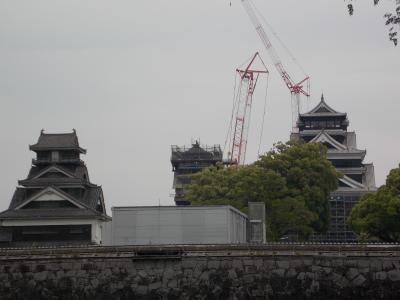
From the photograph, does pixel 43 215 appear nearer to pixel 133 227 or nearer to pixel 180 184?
pixel 133 227

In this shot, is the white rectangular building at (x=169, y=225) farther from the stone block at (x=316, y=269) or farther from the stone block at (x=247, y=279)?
the stone block at (x=316, y=269)

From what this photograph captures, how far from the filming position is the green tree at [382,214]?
5147cm

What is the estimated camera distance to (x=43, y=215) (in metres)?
60.7

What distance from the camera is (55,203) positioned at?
204 feet

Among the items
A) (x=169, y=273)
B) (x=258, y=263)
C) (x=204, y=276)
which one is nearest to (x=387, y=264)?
(x=258, y=263)

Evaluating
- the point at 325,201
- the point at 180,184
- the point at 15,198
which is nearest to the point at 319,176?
the point at 325,201

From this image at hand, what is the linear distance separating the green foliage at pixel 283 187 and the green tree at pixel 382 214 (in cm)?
499

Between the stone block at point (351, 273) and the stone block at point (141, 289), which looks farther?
the stone block at point (141, 289)

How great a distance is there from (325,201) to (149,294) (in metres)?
30.3

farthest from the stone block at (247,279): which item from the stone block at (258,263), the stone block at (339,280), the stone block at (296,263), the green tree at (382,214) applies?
the green tree at (382,214)

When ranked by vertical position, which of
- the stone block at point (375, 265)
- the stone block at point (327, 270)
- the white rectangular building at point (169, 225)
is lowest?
the stone block at point (327, 270)

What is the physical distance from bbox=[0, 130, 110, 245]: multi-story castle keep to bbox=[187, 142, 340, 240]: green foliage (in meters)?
8.53

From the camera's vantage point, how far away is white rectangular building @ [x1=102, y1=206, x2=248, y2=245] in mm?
43594

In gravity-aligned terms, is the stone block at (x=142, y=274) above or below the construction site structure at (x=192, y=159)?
below
